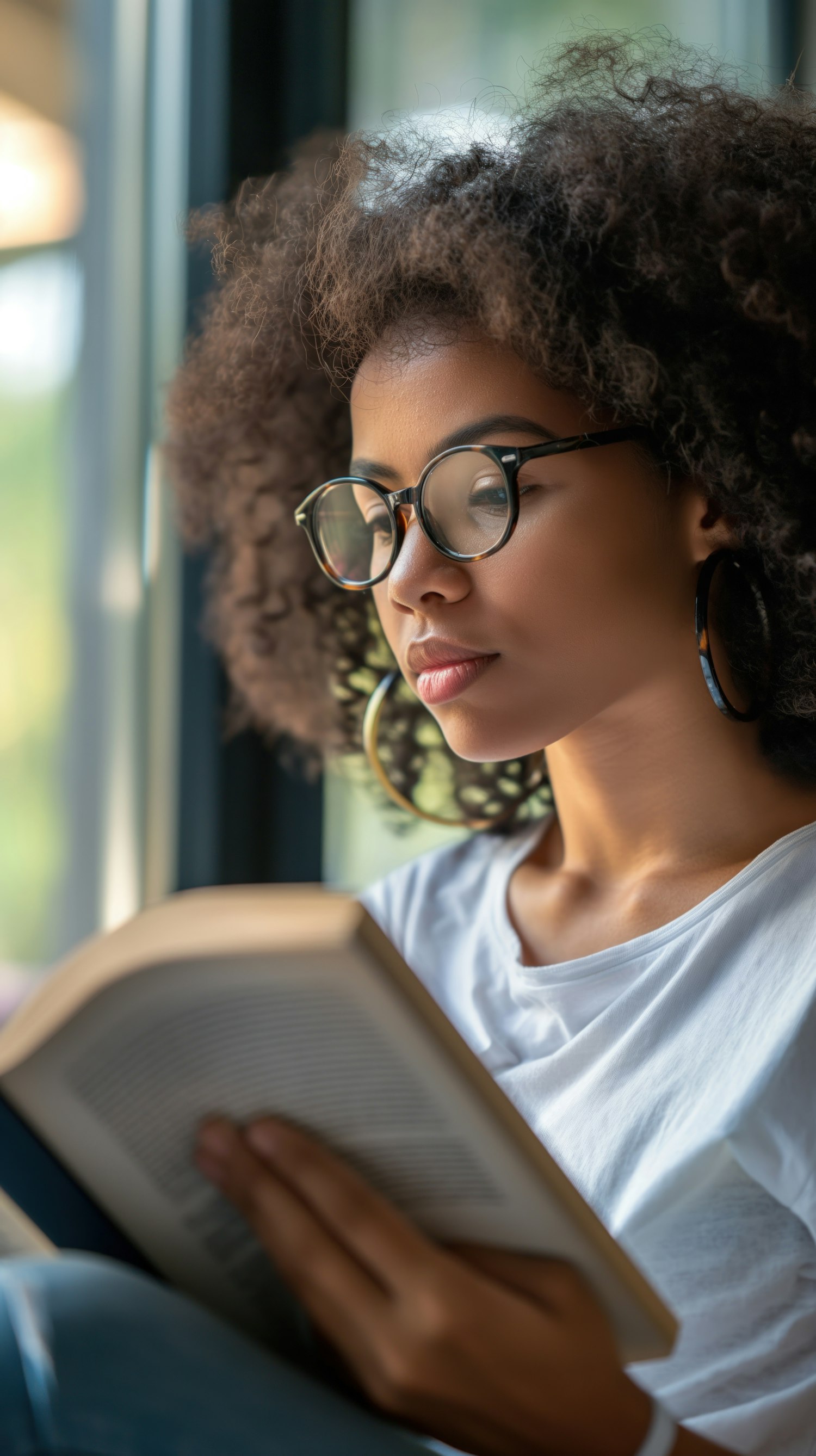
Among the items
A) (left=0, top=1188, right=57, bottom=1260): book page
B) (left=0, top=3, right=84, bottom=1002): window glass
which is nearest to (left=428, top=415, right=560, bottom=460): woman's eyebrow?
(left=0, top=1188, right=57, bottom=1260): book page

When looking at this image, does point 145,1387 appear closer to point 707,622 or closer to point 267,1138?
point 267,1138

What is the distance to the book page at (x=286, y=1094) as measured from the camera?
56cm

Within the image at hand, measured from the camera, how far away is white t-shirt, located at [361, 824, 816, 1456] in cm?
84

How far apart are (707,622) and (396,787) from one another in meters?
0.53

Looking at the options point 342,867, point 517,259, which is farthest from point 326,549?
point 342,867

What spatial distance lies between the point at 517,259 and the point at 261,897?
→ 0.59 metres

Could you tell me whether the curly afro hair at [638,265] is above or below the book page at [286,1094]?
above

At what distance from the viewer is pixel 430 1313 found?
584 mm

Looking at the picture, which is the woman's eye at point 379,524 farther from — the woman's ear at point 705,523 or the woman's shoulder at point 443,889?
the woman's shoulder at point 443,889

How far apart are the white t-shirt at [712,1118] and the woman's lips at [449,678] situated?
25 centimetres

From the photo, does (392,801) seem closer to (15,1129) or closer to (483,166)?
(483,166)

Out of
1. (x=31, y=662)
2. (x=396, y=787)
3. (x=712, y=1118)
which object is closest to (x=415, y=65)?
(x=31, y=662)

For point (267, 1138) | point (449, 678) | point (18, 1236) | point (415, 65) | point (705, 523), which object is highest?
point (415, 65)

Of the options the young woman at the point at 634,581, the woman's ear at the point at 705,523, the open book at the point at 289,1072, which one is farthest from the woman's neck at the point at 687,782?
the open book at the point at 289,1072
